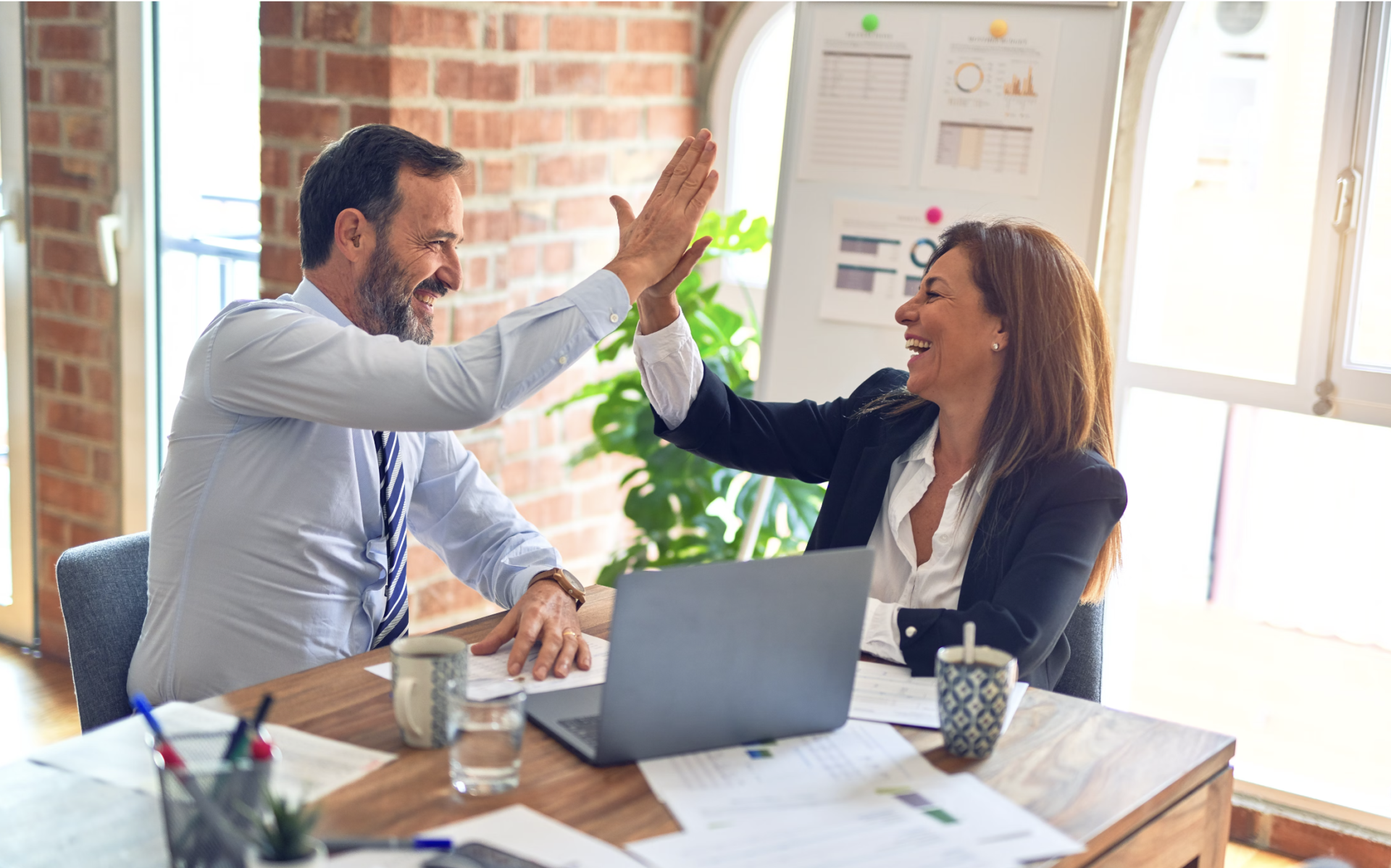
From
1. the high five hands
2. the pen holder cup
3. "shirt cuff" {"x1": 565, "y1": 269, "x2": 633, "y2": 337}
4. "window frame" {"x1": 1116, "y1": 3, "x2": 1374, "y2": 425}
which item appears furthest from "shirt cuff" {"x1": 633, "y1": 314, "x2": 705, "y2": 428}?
"window frame" {"x1": 1116, "y1": 3, "x2": 1374, "y2": 425}

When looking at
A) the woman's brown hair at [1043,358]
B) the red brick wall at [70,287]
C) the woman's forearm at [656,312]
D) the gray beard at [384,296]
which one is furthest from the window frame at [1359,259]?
the red brick wall at [70,287]

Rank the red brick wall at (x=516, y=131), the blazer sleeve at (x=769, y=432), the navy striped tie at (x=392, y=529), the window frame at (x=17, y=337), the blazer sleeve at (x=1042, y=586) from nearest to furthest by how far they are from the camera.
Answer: the blazer sleeve at (x=1042, y=586), the navy striped tie at (x=392, y=529), the blazer sleeve at (x=769, y=432), the red brick wall at (x=516, y=131), the window frame at (x=17, y=337)

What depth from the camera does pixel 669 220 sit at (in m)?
1.76

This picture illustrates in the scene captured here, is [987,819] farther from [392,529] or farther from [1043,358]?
[392,529]

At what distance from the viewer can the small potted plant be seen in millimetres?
916

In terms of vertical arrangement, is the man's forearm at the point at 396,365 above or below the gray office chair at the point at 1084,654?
above

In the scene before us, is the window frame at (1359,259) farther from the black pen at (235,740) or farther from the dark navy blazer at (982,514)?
the black pen at (235,740)

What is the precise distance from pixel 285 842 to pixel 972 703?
68 cm

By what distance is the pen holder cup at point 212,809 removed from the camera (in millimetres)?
943

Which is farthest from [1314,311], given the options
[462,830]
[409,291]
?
[462,830]

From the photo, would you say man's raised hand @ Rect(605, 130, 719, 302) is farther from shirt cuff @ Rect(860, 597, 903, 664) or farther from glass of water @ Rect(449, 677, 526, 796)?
glass of water @ Rect(449, 677, 526, 796)

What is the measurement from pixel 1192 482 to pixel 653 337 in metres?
1.71

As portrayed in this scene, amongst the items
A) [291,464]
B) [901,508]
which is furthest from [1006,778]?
[291,464]

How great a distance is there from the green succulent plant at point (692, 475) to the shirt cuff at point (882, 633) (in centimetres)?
133
